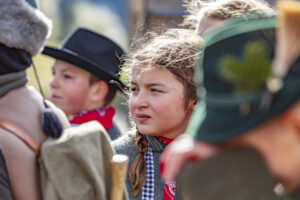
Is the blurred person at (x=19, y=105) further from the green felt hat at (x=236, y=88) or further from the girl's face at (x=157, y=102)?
the green felt hat at (x=236, y=88)

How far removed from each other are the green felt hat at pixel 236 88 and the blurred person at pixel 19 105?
89 cm

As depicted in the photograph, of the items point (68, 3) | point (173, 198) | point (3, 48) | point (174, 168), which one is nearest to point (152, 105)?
point (173, 198)

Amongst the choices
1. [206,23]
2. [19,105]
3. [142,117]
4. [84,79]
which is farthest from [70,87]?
[19,105]

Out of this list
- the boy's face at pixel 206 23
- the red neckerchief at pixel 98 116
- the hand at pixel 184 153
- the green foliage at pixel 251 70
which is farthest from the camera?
the red neckerchief at pixel 98 116

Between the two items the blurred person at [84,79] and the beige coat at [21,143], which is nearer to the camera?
the beige coat at [21,143]

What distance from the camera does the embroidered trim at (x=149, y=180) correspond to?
8.30ft

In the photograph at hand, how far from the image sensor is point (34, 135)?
1969mm

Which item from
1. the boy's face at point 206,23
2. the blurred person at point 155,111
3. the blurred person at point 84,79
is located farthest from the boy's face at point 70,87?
the blurred person at point 155,111

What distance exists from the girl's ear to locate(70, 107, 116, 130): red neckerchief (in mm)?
120

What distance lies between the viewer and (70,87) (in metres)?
3.93

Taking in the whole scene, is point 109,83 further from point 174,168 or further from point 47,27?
point 174,168

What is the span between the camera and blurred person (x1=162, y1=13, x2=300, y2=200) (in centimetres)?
110

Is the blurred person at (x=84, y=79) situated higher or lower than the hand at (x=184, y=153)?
lower

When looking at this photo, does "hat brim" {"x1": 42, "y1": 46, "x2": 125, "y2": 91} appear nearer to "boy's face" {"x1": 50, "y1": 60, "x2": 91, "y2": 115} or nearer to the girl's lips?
"boy's face" {"x1": 50, "y1": 60, "x2": 91, "y2": 115}
